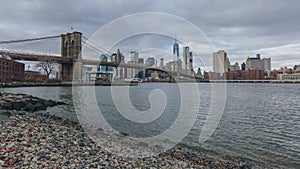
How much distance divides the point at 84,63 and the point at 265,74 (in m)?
96.1

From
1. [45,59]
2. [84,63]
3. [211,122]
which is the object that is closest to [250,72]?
[84,63]

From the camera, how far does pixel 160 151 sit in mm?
5867

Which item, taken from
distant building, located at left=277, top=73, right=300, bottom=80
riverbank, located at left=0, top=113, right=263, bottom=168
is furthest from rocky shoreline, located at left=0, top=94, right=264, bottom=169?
distant building, located at left=277, top=73, right=300, bottom=80

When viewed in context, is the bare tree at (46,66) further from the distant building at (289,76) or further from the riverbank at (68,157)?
the distant building at (289,76)

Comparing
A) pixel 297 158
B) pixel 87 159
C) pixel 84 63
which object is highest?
pixel 84 63

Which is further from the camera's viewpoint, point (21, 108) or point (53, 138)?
point (21, 108)

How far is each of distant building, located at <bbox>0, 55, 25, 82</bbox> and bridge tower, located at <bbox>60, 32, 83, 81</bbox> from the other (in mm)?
9590

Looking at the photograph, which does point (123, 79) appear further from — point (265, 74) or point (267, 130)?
point (265, 74)

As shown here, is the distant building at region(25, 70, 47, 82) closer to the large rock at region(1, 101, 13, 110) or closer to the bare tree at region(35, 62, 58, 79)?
the bare tree at region(35, 62, 58, 79)

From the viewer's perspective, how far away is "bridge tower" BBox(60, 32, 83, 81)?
50.5 m

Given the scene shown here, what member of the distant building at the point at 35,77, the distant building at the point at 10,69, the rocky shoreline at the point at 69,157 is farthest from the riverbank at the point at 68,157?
the distant building at the point at 35,77

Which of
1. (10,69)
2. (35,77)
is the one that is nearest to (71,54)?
(35,77)

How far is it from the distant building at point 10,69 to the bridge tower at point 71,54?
9590 millimetres

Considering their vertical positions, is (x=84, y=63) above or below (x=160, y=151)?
above
